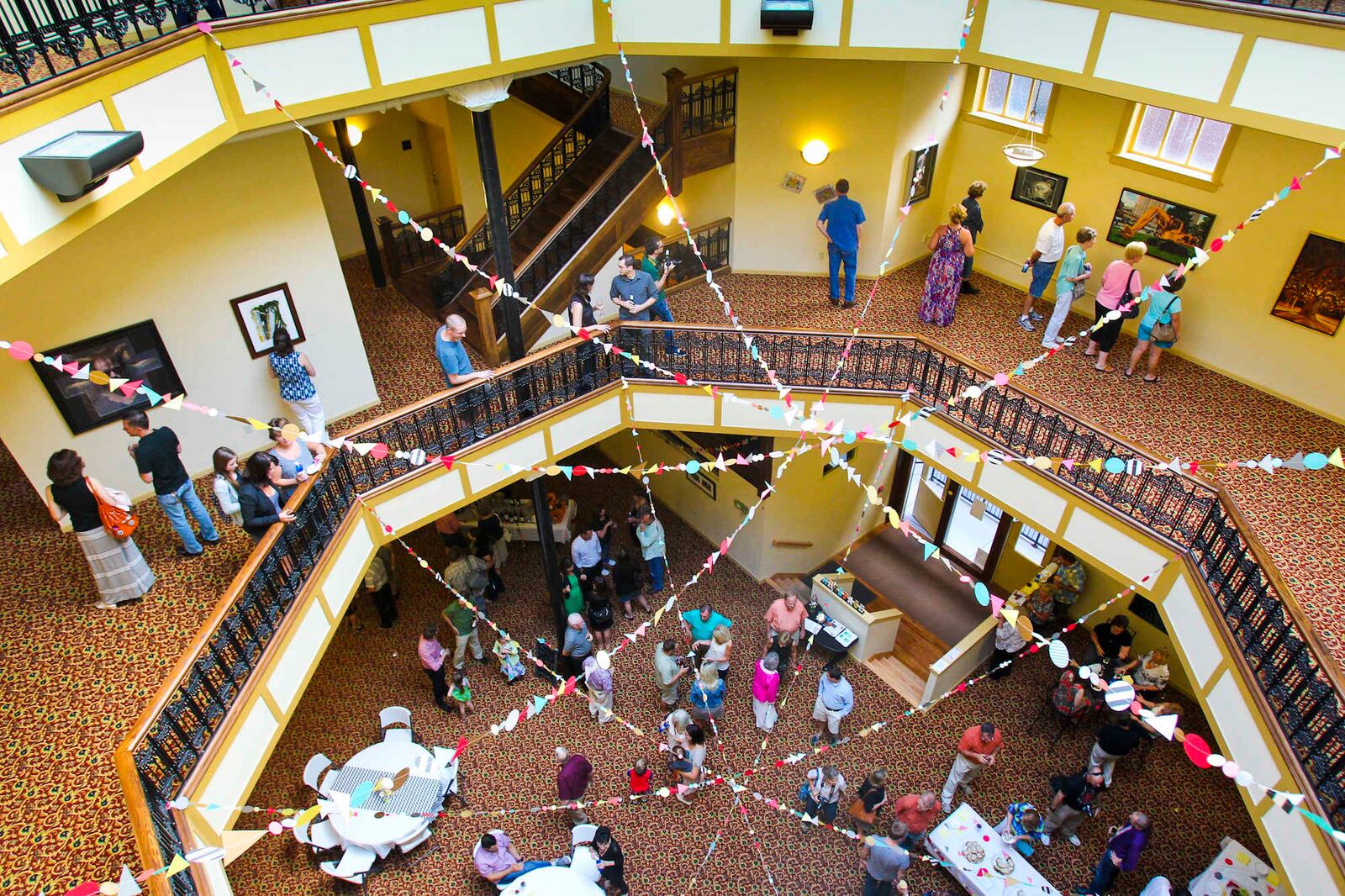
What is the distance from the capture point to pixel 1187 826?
8.21 meters

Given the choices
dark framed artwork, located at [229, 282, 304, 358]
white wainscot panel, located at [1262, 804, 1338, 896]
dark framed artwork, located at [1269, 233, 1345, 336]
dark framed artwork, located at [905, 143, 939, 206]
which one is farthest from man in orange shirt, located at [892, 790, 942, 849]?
dark framed artwork, located at [229, 282, 304, 358]

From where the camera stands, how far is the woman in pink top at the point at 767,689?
893 centimetres

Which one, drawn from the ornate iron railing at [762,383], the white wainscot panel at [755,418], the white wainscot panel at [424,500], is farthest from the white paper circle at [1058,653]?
the white wainscot panel at [424,500]

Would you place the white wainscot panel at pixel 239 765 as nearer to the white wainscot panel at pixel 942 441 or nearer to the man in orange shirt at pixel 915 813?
the man in orange shirt at pixel 915 813

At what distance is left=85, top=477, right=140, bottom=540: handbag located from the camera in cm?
551

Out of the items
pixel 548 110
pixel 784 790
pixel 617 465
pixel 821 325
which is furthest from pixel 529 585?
pixel 548 110

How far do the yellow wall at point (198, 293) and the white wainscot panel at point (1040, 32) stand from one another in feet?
21.2

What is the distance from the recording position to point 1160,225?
8.45m

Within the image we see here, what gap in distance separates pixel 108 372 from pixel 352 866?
5.01 metres

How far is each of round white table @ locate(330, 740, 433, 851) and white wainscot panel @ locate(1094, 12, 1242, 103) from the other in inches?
362

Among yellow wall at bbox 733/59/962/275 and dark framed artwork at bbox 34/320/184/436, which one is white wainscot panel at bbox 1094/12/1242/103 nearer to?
yellow wall at bbox 733/59/962/275

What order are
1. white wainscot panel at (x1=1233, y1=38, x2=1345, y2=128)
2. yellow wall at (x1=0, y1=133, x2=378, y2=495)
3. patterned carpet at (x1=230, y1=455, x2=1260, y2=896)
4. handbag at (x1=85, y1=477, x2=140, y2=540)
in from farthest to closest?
1. patterned carpet at (x1=230, y1=455, x2=1260, y2=896)
2. yellow wall at (x1=0, y1=133, x2=378, y2=495)
3. white wainscot panel at (x1=1233, y1=38, x2=1345, y2=128)
4. handbag at (x1=85, y1=477, x2=140, y2=540)

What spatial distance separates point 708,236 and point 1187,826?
8.53 m

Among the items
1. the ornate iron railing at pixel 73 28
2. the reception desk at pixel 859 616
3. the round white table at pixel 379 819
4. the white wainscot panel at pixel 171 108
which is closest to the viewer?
the ornate iron railing at pixel 73 28
